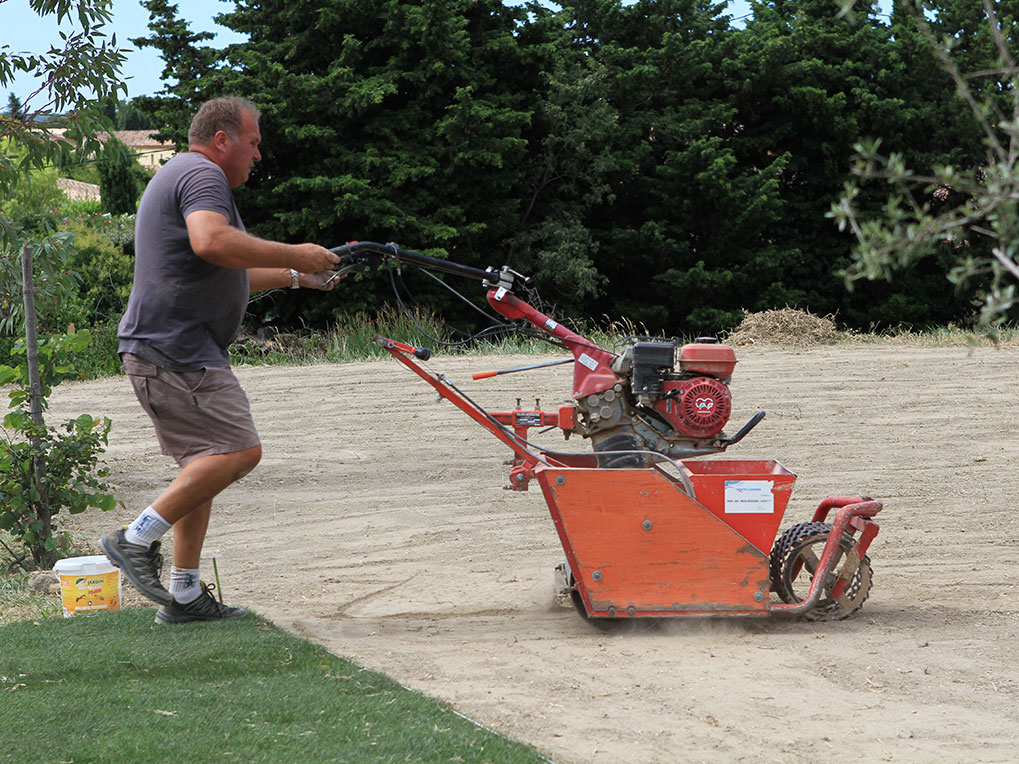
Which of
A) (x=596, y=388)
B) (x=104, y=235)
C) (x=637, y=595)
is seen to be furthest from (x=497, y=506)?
(x=104, y=235)

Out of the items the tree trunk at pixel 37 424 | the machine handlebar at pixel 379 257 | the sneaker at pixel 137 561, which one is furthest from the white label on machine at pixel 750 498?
the tree trunk at pixel 37 424

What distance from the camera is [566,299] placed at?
1864cm

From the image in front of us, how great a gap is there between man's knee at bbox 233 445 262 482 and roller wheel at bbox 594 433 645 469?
1501mm

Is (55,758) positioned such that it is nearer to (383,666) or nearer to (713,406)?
(383,666)

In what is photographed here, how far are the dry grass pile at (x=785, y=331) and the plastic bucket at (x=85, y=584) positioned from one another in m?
10.4

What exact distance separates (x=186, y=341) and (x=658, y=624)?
2.14 metres

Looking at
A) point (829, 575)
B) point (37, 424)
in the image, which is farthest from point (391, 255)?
point (829, 575)

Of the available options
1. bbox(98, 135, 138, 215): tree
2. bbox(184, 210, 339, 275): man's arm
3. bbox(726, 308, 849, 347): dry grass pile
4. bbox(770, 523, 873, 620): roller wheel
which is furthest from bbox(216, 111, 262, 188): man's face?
bbox(98, 135, 138, 215): tree

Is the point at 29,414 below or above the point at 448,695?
above

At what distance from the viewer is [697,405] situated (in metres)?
4.80

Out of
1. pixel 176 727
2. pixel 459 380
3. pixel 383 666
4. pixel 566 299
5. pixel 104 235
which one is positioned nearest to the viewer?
pixel 176 727

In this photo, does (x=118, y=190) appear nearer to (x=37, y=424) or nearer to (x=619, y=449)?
(x=37, y=424)

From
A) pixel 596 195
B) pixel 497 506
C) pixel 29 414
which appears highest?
pixel 596 195

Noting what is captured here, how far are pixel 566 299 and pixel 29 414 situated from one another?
13.8m
